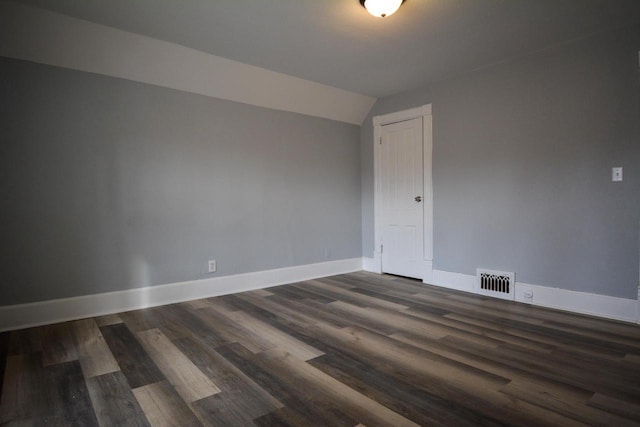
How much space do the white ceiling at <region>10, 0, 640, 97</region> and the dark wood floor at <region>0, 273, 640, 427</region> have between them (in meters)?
2.42

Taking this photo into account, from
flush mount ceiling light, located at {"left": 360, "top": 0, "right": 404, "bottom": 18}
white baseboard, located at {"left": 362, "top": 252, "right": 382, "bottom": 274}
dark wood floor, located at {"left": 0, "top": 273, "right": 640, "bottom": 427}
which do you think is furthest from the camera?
white baseboard, located at {"left": 362, "top": 252, "right": 382, "bottom": 274}

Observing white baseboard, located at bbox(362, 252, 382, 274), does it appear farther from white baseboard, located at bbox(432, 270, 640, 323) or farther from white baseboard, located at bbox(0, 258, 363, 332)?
white baseboard, located at bbox(432, 270, 640, 323)

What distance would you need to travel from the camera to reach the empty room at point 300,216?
190cm

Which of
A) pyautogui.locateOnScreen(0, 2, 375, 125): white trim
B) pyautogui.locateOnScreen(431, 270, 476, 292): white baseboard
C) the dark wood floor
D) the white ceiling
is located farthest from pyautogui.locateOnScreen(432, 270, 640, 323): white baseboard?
pyautogui.locateOnScreen(0, 2, 375, 125): white trim

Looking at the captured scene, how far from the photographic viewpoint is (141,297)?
333 centimetres

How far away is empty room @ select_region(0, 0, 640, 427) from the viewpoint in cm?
190

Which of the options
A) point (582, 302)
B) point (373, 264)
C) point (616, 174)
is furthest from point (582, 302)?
point (373, 264)

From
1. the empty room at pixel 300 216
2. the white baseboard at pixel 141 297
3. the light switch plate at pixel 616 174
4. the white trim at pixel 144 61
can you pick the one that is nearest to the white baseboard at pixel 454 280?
the empty room at pixel 300 216

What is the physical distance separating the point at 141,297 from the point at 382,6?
3.25 m

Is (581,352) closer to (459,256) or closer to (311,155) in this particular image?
(459,256)

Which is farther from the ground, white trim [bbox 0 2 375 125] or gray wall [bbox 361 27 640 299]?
white trim [bbox 0 2 375 125]

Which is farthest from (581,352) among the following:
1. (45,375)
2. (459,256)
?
(45,375)

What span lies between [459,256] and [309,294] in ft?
5.83

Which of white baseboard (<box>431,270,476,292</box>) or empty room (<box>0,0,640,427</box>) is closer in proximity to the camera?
empty room (<box>0,0,640,427</box>)
